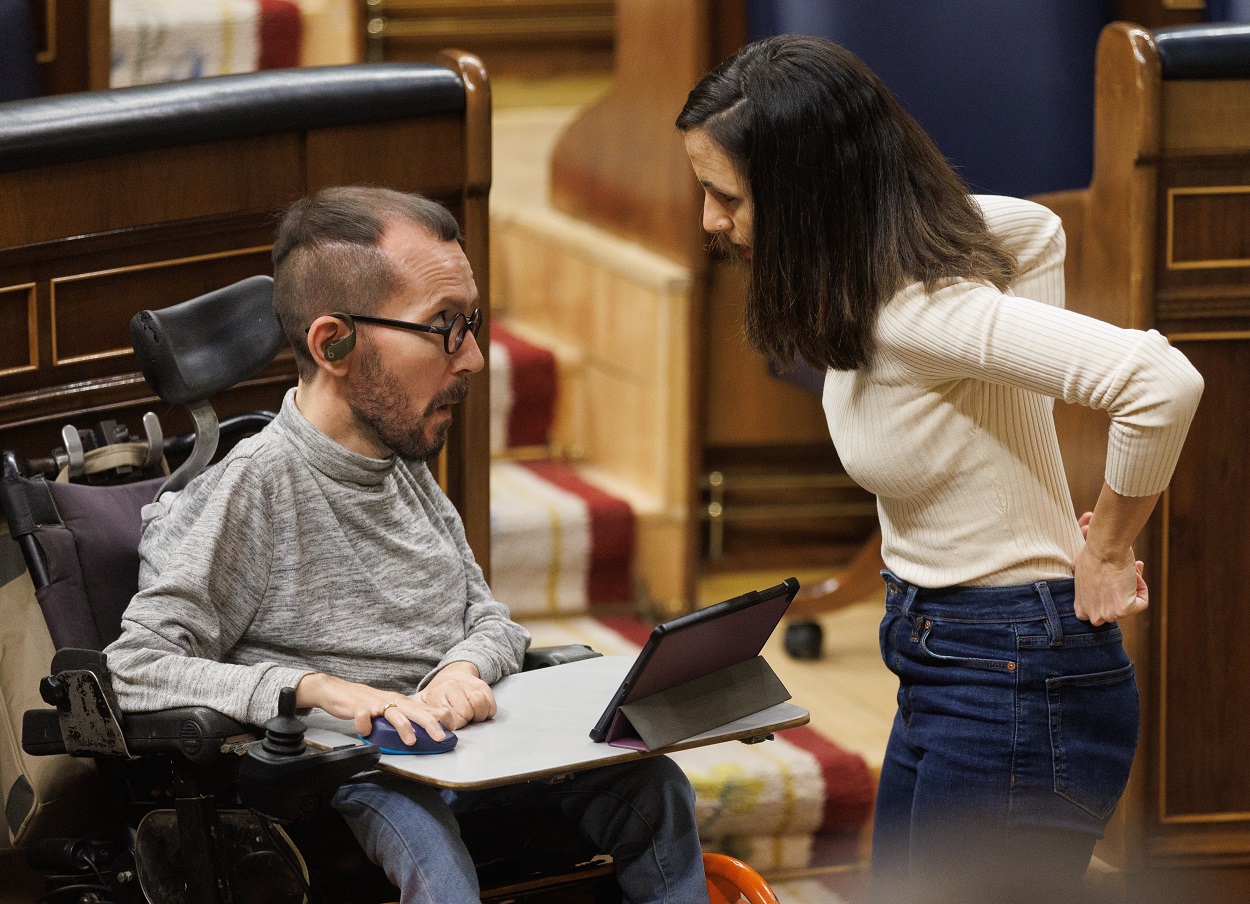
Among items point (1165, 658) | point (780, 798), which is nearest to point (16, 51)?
point (780, 798)

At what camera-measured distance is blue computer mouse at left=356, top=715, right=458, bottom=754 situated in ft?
5.13

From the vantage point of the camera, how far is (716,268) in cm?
355

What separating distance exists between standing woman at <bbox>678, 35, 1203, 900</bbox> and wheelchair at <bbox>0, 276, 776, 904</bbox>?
311 mm

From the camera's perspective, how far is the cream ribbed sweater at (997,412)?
1.55 m

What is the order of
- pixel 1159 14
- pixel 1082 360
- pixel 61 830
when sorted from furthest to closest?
pixel 1159 14 < pixel 61 830 < pixel 1082 360

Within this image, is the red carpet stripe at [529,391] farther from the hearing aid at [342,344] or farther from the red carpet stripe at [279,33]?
the hearing aid at [342,344]

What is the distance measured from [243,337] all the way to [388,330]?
289 mm

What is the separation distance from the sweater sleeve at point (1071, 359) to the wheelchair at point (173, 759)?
1.98 feet

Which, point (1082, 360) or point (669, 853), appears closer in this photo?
point (1082, 360)

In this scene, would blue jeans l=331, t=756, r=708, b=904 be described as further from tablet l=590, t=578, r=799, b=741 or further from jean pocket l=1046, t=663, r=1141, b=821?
jean pocket l=1046, t=663, r=1141, b=821

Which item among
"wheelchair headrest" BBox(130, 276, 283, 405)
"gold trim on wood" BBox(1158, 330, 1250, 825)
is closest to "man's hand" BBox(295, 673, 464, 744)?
"wheelchair headrest" BBox(130, 276, 283, 405)

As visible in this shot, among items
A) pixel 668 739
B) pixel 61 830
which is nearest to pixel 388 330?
pixel 668 739

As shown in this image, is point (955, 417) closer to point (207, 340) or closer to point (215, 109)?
point (207, 340)

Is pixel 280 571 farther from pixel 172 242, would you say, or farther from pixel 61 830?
pixel 172 242
